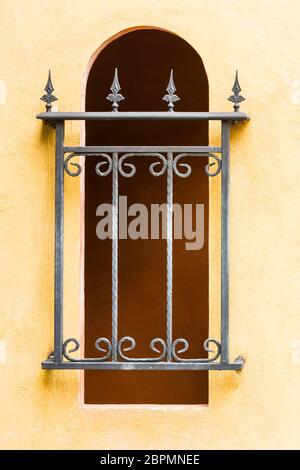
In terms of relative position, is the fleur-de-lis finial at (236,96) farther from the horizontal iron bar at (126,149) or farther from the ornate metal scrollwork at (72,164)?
the ornate metal scrollwork at (72,164)

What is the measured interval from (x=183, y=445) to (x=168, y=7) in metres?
2.46

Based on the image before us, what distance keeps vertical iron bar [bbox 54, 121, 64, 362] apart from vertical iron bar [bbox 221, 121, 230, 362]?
34.7 inches

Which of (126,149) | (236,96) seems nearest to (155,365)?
(126,149)

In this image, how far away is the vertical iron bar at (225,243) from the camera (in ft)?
12.3

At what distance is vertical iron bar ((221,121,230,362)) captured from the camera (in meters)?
3.75

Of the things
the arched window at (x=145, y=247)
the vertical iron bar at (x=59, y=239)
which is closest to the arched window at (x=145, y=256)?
the arched window at (x=145, y=247)

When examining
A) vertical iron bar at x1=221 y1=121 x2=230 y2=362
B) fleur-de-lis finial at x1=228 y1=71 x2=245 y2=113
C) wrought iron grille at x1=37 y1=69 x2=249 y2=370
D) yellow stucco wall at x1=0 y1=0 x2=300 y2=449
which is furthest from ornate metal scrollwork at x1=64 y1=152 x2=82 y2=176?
fleur-de-lis finial at x1=228 y1=71 x2=245 y2=113

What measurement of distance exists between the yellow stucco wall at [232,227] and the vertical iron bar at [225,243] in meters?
0.09

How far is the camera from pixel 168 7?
391 cm

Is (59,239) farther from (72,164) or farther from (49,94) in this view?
(49,94)

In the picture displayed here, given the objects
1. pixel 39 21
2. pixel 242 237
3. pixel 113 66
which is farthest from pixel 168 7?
pixel 113 66

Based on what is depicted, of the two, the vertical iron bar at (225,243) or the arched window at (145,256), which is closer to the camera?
the vertical iron bar at (225,243)

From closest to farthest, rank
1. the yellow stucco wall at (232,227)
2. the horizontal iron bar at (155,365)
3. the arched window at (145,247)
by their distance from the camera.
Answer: the horizontal iron bar at (155,365) < the yellow stucco wall at (232,227) < the arched window at (145,247)

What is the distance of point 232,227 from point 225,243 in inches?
4.7
